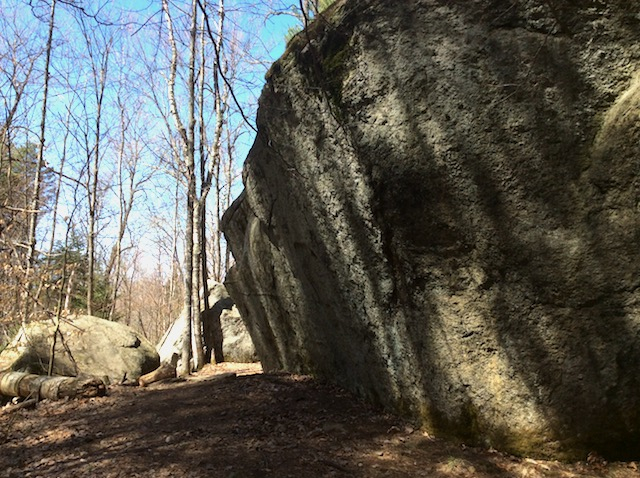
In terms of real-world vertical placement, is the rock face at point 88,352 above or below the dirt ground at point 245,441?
above

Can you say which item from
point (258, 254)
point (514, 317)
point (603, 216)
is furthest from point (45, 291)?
point (603, 216)

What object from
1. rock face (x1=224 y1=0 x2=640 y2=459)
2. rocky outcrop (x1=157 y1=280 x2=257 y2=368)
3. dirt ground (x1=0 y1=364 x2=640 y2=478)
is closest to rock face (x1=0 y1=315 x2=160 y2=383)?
rocky outcrop (x1=157 y1=280 x2=257 y2=368)

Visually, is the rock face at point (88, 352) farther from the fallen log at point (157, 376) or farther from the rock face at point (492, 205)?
the rock face at point (492, 205)

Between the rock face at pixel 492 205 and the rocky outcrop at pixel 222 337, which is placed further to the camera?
the rocky outcrop at pixel 222 337

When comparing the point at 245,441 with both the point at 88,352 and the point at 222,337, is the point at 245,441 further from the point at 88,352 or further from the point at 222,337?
the point at 222,337

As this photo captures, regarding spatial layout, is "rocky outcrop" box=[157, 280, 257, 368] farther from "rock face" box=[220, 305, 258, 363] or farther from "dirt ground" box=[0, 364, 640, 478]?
"dirt ground" box=[0, 364, 640, 478]

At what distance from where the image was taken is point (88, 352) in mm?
10133

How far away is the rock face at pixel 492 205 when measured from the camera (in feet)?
12.3

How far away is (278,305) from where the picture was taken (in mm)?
7664

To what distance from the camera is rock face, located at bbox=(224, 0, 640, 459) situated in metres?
3.75

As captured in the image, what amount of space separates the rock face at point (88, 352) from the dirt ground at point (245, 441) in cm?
250

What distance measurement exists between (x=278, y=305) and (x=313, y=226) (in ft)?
7.32

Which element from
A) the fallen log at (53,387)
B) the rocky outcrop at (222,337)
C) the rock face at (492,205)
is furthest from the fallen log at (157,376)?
the rock face at (492,205)

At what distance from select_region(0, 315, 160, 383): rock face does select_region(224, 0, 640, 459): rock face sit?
22.0 feet
